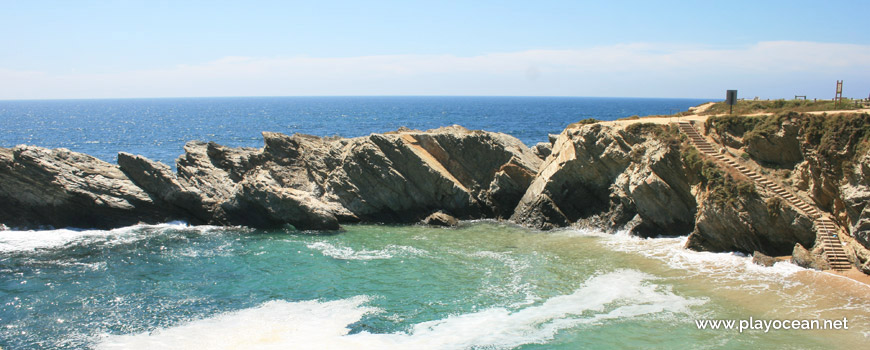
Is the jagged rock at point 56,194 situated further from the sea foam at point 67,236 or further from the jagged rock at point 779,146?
the jagged rock at point 779,146

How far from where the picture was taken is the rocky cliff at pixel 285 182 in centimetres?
3803

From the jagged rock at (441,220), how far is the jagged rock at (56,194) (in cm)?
2112

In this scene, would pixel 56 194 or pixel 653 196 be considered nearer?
pixel 653 196

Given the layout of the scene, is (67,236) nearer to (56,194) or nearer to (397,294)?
(56,194)

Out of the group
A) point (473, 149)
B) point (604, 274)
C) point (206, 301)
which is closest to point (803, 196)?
point (604, 274)

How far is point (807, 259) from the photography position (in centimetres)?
2742

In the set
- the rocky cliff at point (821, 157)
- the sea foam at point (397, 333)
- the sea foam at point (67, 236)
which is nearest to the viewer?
the sea foam at point (397, 333)

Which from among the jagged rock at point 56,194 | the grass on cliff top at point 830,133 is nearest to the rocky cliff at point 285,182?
the jagged rock at point 56,194

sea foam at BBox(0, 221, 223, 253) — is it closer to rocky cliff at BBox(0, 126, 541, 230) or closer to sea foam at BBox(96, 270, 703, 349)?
rocky cliff at BBox(0, 126, 541, 230)

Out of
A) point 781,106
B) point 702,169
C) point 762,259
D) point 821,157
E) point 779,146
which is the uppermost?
point 781,106

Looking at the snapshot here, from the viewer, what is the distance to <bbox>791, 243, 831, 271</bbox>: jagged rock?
26984 mm

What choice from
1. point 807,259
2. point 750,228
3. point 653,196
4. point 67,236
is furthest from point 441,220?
point 67,236

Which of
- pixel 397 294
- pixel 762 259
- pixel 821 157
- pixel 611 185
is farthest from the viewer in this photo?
pixel 611 185

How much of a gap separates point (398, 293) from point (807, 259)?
20.4 meters
